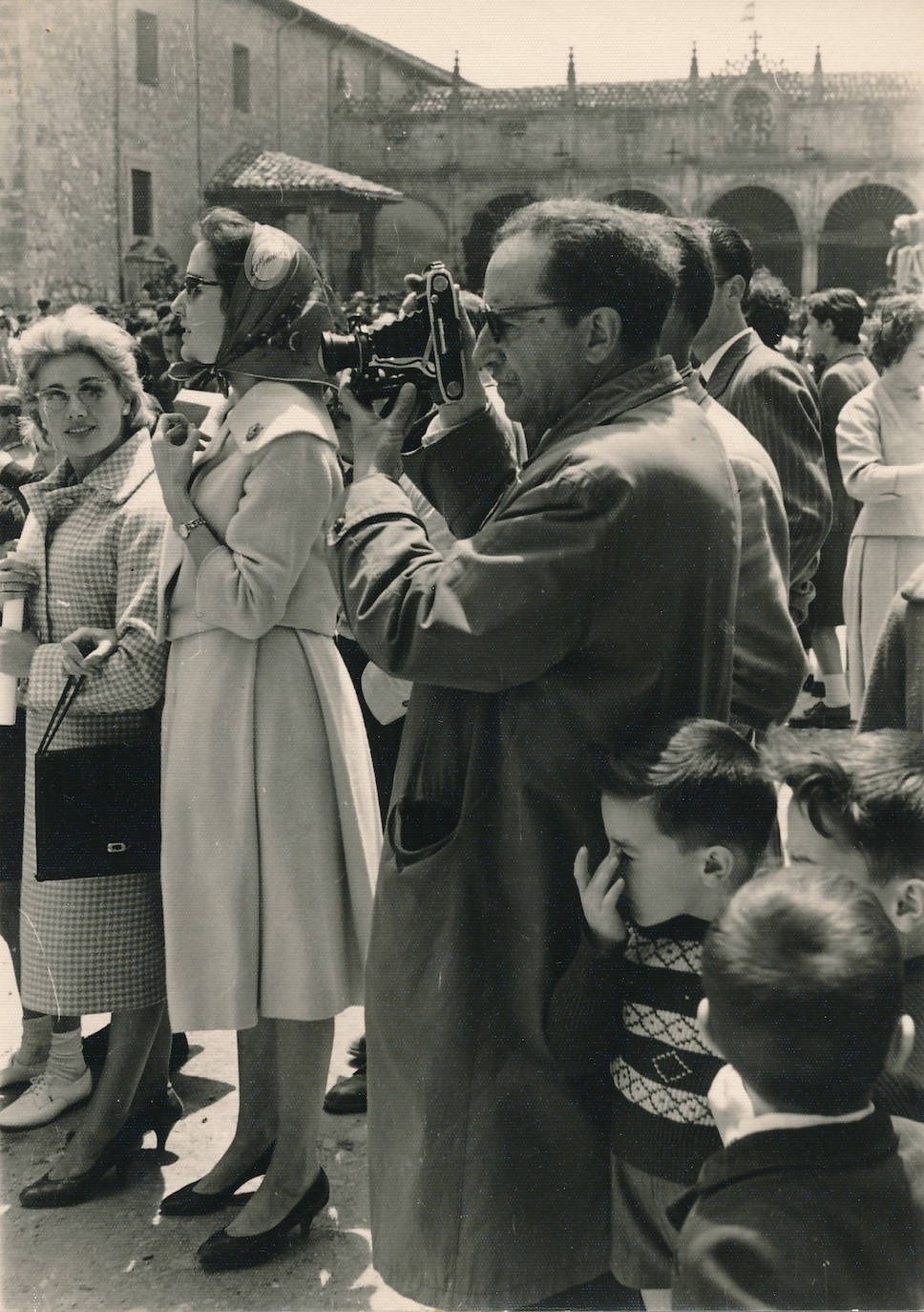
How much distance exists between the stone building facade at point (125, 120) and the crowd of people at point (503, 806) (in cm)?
2192

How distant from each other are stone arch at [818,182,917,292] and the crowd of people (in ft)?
128

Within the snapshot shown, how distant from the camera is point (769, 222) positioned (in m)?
40.6

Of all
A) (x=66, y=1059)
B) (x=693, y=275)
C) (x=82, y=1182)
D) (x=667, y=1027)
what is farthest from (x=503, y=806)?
(x=66, y=1059)

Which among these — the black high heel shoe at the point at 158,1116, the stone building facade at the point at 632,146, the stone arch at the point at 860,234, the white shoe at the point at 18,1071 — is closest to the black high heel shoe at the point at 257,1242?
the black high heel shoe at the point at 158,1116

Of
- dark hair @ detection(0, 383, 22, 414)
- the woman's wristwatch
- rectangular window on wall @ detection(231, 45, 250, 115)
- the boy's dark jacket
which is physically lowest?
the boy's dark jacket

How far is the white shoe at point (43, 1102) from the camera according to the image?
11.3 ft

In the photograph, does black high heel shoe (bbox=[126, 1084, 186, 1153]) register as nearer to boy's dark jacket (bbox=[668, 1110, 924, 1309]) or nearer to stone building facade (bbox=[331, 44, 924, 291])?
boy's dark jacket (bbox=[668, 1110, 924, 1309])

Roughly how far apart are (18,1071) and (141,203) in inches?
1117

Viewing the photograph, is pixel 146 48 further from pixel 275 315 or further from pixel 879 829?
pixel 879 829

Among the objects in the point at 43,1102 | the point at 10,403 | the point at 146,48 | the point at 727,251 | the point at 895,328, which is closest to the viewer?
the point at 43,1102

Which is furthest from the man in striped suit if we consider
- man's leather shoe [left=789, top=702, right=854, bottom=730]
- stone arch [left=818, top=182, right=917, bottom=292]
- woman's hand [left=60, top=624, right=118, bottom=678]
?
stone arch [left=818, top=182, right=917, bottom=292]

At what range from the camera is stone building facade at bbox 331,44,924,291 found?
37594mm

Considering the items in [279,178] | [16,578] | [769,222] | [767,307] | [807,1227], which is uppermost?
[769,222]

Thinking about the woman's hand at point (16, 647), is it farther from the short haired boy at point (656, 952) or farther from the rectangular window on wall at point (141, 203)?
the rectangular window on wall at point (141, 203)
